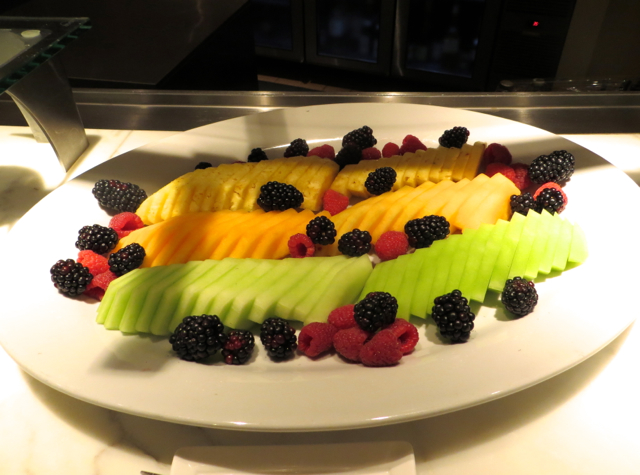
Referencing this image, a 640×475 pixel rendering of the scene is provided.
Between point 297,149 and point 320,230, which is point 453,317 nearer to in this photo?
point 320,230

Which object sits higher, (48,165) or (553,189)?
(553,189)

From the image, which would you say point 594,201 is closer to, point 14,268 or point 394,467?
point 394,467

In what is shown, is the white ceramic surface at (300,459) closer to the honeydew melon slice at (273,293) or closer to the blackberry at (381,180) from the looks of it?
the honeydew melon slice at (273,293)

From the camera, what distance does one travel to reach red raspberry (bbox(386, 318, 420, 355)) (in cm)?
136

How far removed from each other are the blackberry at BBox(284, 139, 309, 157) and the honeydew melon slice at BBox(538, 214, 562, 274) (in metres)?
1.07

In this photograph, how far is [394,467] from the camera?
1094 millimetres

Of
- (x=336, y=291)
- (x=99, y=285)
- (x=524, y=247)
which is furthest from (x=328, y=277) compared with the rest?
(x=99, y=285)

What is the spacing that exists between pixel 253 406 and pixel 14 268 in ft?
3.22

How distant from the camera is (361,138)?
88.7 inches

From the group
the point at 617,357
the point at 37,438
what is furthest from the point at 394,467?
the point at 37,438

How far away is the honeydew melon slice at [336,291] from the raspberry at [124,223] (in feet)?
2.68

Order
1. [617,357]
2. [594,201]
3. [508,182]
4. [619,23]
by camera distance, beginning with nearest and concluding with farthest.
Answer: [617,357] < [594,201] < [508,182] < [619,23]

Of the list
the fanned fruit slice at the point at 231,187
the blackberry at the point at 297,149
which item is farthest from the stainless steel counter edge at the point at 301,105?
the fanned fruit slice at the point at 231,187

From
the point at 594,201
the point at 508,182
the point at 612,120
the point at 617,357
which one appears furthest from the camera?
the point at 612,120
